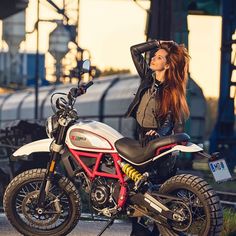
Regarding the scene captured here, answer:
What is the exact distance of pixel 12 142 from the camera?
48.4 ft

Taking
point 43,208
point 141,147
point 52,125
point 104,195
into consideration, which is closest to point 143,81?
point 141,147

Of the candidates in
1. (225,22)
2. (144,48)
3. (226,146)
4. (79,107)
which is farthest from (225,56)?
(144,48)

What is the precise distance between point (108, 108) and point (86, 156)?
81.8ft

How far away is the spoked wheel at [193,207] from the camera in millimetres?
7586

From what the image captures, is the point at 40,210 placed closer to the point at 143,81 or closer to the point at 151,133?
the point at 151,133

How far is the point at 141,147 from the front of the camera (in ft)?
26.0

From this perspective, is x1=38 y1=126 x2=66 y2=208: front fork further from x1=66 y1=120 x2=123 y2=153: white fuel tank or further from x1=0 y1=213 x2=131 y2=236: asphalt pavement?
x1=0 y1=213 x2=131 y2=236: asphalt pavement

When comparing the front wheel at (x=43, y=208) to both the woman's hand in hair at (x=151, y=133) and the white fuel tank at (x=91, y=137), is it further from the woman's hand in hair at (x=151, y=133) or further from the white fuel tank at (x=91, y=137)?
the woman's hand in hair at (x=151, y=133)

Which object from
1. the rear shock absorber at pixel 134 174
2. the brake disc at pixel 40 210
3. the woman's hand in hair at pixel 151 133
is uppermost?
the woman's hand in hair at pixel 151 133

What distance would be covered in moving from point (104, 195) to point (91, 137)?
54cm

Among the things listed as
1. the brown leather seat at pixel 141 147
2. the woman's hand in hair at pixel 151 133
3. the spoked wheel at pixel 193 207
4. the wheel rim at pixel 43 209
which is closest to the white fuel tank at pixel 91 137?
the brown leather seat at pixel 141 147

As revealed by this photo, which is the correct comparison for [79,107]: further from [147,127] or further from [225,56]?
Result: [147,127]

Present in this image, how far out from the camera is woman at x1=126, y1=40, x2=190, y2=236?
8188mm

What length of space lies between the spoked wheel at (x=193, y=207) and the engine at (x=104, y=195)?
447mm
